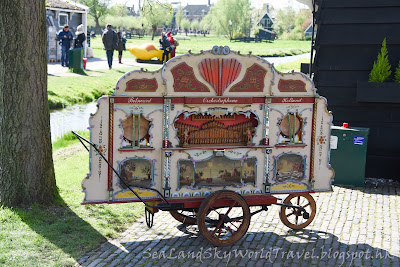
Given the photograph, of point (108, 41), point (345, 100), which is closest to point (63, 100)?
point (108, 41)

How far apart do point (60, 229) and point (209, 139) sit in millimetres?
2268

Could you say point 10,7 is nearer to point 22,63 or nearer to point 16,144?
point 22,63

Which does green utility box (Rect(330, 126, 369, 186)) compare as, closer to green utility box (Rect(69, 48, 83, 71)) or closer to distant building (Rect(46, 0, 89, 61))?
green utility box (Rect(69, 48, 83, 71))

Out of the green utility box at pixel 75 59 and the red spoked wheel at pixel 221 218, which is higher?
the green utility box at pixel 75 59

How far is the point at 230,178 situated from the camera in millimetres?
8016

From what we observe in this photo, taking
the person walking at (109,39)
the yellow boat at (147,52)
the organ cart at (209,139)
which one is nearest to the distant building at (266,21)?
the yellow boat at (147,52)

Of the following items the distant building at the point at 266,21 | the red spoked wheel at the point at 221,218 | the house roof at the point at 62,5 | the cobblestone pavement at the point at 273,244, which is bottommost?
the cobblestone pavement at the point at 273,244

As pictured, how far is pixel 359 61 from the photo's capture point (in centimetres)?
1216

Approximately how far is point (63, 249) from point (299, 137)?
338cm

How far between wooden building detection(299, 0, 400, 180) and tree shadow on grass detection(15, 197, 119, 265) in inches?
236

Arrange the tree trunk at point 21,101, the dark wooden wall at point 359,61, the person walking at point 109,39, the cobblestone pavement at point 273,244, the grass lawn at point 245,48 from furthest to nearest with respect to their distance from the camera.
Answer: the grass lawn at point 245,48 < the person walking at point 109,39 < the dark wooden wall at point 359,61 < the tree trunk at point 21,101 < the cobblestone pavement at point 273,244

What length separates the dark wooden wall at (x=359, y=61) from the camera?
11992 mm

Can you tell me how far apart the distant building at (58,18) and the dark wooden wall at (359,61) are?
2019cm

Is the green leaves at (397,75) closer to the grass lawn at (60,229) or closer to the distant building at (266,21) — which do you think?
the grass lawn at (60,229)
